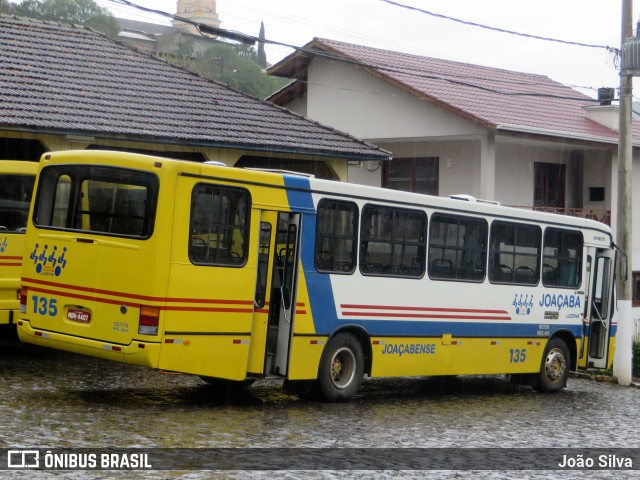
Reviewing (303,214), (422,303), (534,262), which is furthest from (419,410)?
(534,262)

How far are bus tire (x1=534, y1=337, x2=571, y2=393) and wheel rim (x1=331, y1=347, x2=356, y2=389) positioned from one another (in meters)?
4.88

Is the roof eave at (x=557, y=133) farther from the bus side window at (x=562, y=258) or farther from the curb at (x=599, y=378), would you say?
the bus side window at (x=562, y=258)

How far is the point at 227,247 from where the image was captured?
1338cm

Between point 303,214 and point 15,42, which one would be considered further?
point 15,42

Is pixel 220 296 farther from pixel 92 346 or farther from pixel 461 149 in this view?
pixel 461 149

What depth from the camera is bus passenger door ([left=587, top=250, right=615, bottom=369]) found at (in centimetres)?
1992

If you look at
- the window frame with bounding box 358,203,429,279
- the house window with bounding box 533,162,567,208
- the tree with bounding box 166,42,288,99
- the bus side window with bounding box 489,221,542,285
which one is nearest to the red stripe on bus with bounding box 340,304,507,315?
the window frame with bounding box 358,203,429,279

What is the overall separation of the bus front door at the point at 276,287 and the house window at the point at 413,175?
20.3 m

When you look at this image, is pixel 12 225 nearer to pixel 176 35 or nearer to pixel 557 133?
pixel 557 133

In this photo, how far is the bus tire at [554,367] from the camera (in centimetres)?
1886

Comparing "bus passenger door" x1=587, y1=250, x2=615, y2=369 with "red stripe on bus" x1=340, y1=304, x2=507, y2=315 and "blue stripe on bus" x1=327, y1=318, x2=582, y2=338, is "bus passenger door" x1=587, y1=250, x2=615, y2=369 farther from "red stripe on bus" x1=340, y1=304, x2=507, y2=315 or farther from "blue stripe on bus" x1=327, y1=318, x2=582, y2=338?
"red stripe on bus" x1=340, y1=304, x2=507, y2=315

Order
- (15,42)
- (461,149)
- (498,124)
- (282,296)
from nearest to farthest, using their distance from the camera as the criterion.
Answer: (282,296) → (15,42) → (498,124) → (461,149)

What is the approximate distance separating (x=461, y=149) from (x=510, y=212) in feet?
53.8

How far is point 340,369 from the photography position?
1513 centimetres
